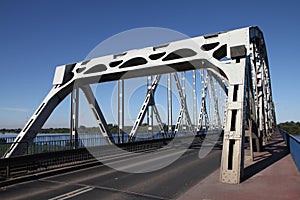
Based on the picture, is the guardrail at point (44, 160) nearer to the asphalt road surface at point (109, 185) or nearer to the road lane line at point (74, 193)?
the asphalt road surface at point (109, 185)

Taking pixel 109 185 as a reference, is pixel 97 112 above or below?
above

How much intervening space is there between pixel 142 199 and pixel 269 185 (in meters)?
4.62

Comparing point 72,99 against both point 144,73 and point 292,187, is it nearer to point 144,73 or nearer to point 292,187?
point 144,73

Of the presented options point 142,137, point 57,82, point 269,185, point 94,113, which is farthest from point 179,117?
point 269,185

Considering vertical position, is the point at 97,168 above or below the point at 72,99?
below

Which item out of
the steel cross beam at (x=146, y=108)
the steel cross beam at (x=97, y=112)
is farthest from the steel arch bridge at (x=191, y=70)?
the steel cross beam at (x=146, y=108)

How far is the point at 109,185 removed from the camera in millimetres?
9461

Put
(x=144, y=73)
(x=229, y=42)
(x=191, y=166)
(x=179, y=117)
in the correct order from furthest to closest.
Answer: (x=179, y=117) → (x=144, y=73) → (x=191, y=166) → (x=229, y=42)

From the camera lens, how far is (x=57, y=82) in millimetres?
16828

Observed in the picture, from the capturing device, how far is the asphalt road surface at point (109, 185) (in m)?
8.09

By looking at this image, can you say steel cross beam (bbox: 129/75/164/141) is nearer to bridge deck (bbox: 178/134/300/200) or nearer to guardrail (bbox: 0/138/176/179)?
guardrail (bbox: 0/138/176/179)

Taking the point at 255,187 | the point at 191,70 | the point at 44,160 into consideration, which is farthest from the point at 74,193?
the point at 191,70

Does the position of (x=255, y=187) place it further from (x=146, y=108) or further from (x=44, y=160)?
(x=146, y=108)

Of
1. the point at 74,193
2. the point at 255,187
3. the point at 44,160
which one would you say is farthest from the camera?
the point at 44,160
